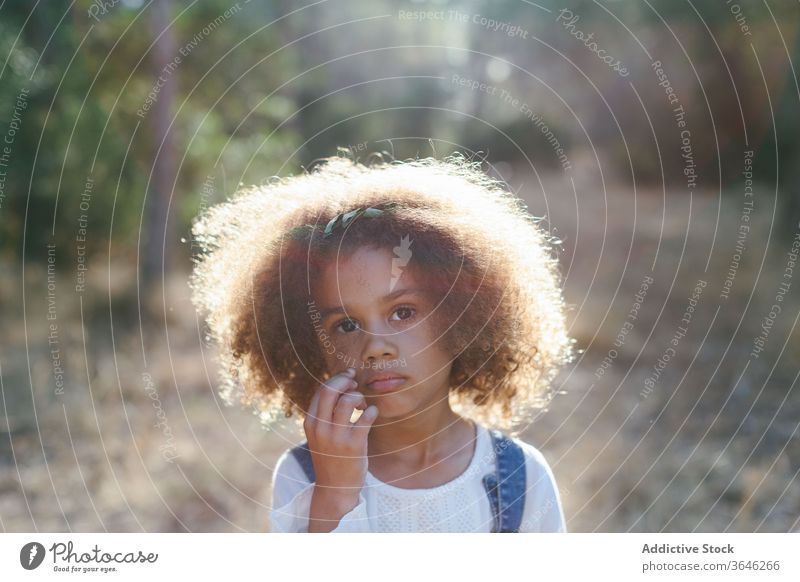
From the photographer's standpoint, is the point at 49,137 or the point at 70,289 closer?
the point at 49,137

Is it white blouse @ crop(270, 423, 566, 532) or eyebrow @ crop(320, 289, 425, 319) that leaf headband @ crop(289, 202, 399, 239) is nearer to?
eyebrow @ crop(320, 289, 425, 319)

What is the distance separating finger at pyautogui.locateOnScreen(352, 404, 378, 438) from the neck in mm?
134

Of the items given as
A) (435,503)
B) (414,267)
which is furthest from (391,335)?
(435,503)

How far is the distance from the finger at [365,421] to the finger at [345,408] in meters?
0.02

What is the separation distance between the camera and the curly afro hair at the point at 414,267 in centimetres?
138

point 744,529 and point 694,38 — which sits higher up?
point 694,38

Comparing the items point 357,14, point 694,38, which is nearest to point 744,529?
point 694,38

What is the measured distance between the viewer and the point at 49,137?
4.45m

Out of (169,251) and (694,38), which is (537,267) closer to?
(169,251)

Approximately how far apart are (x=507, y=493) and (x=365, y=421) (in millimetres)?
325

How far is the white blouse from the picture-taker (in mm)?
1420

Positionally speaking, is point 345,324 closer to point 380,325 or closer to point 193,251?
point 380,325

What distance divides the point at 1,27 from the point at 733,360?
3.56 m
